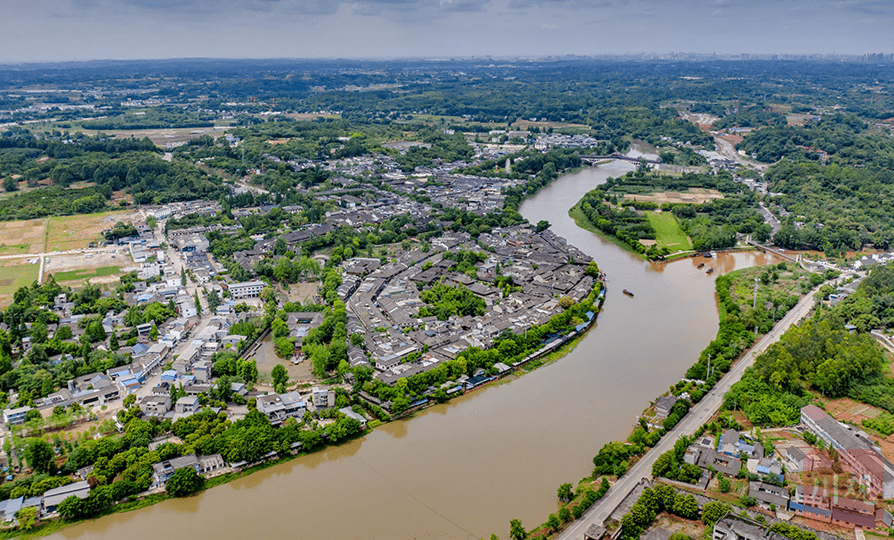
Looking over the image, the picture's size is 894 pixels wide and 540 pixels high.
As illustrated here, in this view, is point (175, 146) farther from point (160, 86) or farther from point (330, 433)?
point (160, 86)

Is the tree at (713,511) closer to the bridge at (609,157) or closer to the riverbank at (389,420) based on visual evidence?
the riverbank at (389,420)

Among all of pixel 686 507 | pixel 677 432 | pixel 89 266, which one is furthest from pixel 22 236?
pixel 686 507

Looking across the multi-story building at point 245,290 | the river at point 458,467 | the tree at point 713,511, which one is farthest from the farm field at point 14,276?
the tree at point 713,511

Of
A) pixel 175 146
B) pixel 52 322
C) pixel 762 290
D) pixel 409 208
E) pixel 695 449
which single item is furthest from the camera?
pixel 175 146

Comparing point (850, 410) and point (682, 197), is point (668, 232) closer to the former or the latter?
point (682, 197)

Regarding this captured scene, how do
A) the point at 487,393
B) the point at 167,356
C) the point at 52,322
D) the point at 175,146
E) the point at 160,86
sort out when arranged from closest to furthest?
the point at 487,393, the point at 167,356, the point at 52,322, the point at 175,146, the point at 160,86

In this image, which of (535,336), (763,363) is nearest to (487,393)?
(535,336)
